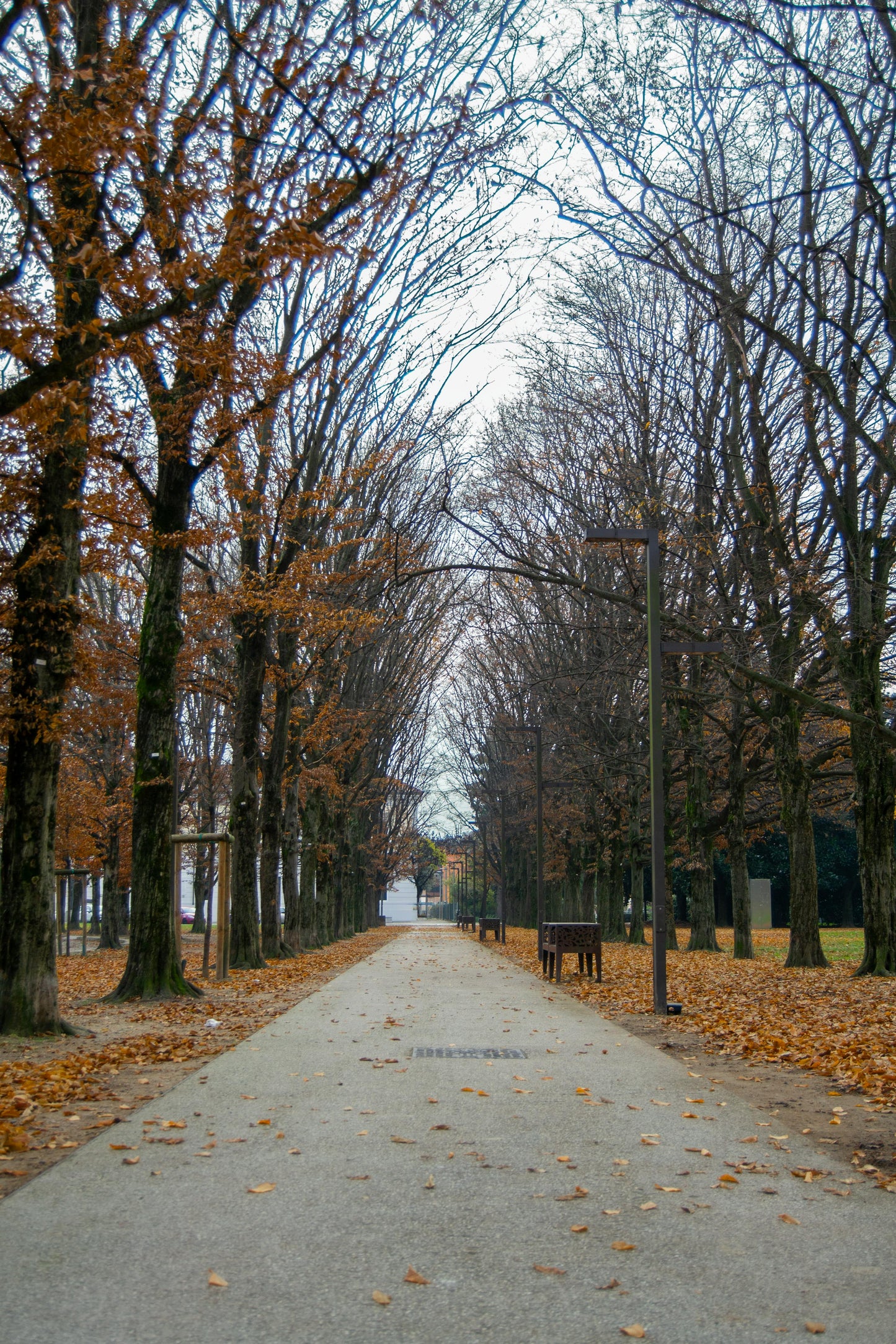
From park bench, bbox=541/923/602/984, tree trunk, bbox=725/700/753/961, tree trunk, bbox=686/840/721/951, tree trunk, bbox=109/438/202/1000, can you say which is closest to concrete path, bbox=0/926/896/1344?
tree trunk, bbox=109/438/202/1000

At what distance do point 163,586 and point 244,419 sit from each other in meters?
3.03

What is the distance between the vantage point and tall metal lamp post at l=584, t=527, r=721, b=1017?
521 inches

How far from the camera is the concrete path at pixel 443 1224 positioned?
11.9 ft

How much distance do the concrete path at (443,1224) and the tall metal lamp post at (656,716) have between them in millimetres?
5373

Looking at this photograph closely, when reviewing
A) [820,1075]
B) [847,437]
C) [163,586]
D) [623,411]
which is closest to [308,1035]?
[820,1075]

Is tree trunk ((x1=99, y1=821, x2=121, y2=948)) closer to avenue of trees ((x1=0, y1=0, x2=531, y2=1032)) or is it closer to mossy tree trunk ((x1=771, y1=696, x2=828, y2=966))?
avenue of trees ((x1=0, y1=0, x2=531, y2=1032))

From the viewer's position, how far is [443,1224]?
4.64m

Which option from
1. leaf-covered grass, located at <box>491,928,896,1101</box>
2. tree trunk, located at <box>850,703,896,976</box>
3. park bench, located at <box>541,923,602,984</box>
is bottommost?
leaf-covered grass, located at <box>491,928,896,1101</box>

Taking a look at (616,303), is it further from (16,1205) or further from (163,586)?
(16,1205)

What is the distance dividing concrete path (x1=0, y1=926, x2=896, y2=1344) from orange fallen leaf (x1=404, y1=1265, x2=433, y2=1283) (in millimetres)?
27

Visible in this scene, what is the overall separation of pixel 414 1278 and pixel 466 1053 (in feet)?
20.2

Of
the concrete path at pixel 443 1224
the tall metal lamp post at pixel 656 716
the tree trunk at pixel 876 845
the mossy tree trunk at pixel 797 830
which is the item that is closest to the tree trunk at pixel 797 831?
the mossy tree trunk at pixel 797 830

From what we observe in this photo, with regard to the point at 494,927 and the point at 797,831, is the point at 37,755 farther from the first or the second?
the point at 494,927

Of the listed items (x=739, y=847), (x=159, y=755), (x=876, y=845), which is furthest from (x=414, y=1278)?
(x=739, y=847)
